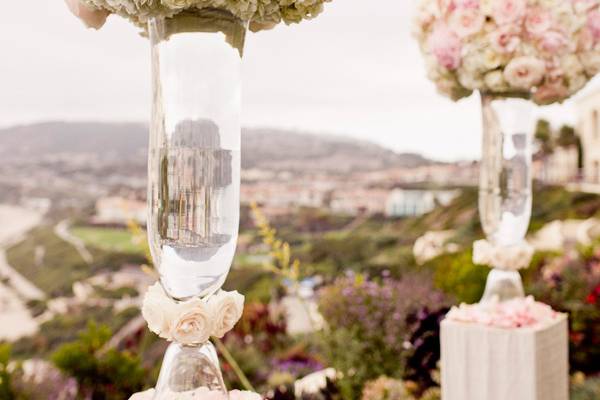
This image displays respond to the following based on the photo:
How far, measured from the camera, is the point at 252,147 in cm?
614

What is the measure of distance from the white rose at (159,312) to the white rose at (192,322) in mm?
16

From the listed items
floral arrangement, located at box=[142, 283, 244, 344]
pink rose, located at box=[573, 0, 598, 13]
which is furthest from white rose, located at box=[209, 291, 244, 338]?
pink rose, located at box=[573, 0, 598, 13]

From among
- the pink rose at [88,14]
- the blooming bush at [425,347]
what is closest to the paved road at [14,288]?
the blooming bush at [425,347]

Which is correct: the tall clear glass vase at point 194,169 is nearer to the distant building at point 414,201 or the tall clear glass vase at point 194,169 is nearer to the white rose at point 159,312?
the white rose at point 159,312

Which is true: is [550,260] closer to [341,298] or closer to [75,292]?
[341,298]

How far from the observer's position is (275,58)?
5883 mm

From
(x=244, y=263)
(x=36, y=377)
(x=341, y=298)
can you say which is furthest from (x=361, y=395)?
(x=244, y=263)

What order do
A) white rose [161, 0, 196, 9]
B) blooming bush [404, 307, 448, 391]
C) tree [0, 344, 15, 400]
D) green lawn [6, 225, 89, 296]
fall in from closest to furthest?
white rose [161, 0, 196, 9]
tree [0, 344, 15, 400]
blooming bush [404, 307, 448, 391]
green lawn [6, 225, 89, 296]

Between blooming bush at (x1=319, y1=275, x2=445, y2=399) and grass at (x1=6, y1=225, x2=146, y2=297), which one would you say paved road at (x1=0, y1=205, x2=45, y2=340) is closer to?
grass at (x1=6, y1=225, x2=146, y2=297)

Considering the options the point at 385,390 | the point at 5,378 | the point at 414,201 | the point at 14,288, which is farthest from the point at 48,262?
the point at 414,201

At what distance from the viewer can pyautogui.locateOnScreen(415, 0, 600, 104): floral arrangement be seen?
7.34 ft

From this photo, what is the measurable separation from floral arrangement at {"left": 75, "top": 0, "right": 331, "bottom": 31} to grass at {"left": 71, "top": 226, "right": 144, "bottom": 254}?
4515 mm

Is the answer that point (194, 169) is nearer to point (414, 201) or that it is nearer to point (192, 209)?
point (192, 209)

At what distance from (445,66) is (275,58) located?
3640 millimetres
